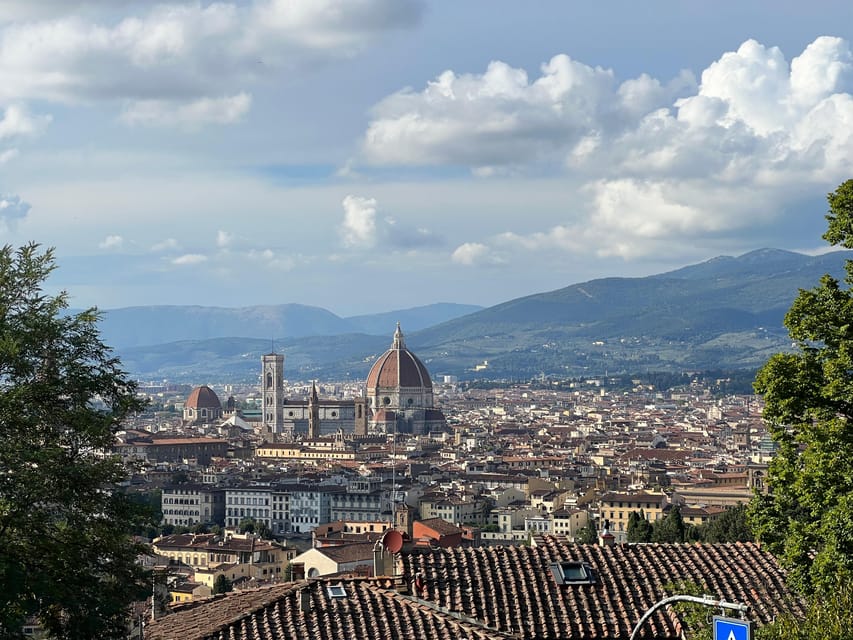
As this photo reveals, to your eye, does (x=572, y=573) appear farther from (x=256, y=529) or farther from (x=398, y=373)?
(x=398, y=373)

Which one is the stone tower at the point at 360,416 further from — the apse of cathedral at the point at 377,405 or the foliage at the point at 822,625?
the foliage at the point at 822,625

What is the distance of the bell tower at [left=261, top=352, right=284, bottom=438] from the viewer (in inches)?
6363

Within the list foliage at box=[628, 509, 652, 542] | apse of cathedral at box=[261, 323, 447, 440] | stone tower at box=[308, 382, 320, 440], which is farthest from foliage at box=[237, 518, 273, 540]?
apse of cathedral at box=[261, 323, 447, 440]

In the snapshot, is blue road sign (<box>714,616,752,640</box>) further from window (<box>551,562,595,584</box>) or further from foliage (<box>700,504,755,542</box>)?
foliage (<box>700,504,755,542</box>)

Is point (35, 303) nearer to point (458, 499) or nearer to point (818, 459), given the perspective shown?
point (818, 459)

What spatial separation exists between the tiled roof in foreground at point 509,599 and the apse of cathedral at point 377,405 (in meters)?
140

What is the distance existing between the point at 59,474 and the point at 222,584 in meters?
32.3

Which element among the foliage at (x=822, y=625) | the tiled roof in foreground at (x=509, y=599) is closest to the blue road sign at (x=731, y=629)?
the foliage at (x=822, y=625)

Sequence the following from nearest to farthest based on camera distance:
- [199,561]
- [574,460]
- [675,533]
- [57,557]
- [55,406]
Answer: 1. [57,557]
2. [55,406]
3. [675,533]
4. [199,561]
5. [574,460]

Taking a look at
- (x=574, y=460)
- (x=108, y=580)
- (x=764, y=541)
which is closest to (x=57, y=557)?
(x=108, y=580)

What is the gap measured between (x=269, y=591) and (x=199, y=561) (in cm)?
4080

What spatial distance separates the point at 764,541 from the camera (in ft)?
41.5

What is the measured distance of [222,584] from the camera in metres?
43.6

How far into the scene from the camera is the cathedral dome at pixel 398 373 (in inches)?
6388
